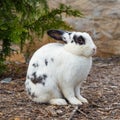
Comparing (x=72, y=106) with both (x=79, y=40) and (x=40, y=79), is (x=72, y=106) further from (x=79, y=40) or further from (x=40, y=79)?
(x=79, y=40)

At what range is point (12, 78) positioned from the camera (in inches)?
252

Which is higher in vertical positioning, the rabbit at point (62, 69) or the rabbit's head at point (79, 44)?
the rabbit's head at point (79, 44)

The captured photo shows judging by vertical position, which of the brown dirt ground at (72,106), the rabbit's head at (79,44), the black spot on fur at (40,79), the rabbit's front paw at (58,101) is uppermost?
the rabbit's head at (79,44)

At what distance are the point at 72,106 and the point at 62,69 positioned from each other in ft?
1.19

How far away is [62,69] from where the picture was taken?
4559 mm

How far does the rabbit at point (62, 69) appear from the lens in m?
4.55

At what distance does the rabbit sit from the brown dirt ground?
0.11 meters

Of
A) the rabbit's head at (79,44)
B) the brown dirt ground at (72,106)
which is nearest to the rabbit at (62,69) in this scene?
the rabbit's head at (79,44)

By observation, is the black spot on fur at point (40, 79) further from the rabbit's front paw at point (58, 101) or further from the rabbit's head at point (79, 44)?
the rabbit's head at point (79, 44)

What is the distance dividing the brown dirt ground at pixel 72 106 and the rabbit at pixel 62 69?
11 centimetres

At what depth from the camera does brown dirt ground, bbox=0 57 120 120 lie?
450 centimetres

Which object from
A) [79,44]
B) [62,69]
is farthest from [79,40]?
[62,69]

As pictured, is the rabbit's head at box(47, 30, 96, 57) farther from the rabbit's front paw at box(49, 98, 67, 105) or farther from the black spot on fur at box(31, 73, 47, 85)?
the rabbit's front paw at box(49, 98, 67, 105)

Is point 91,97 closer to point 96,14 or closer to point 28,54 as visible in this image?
point 28,54
